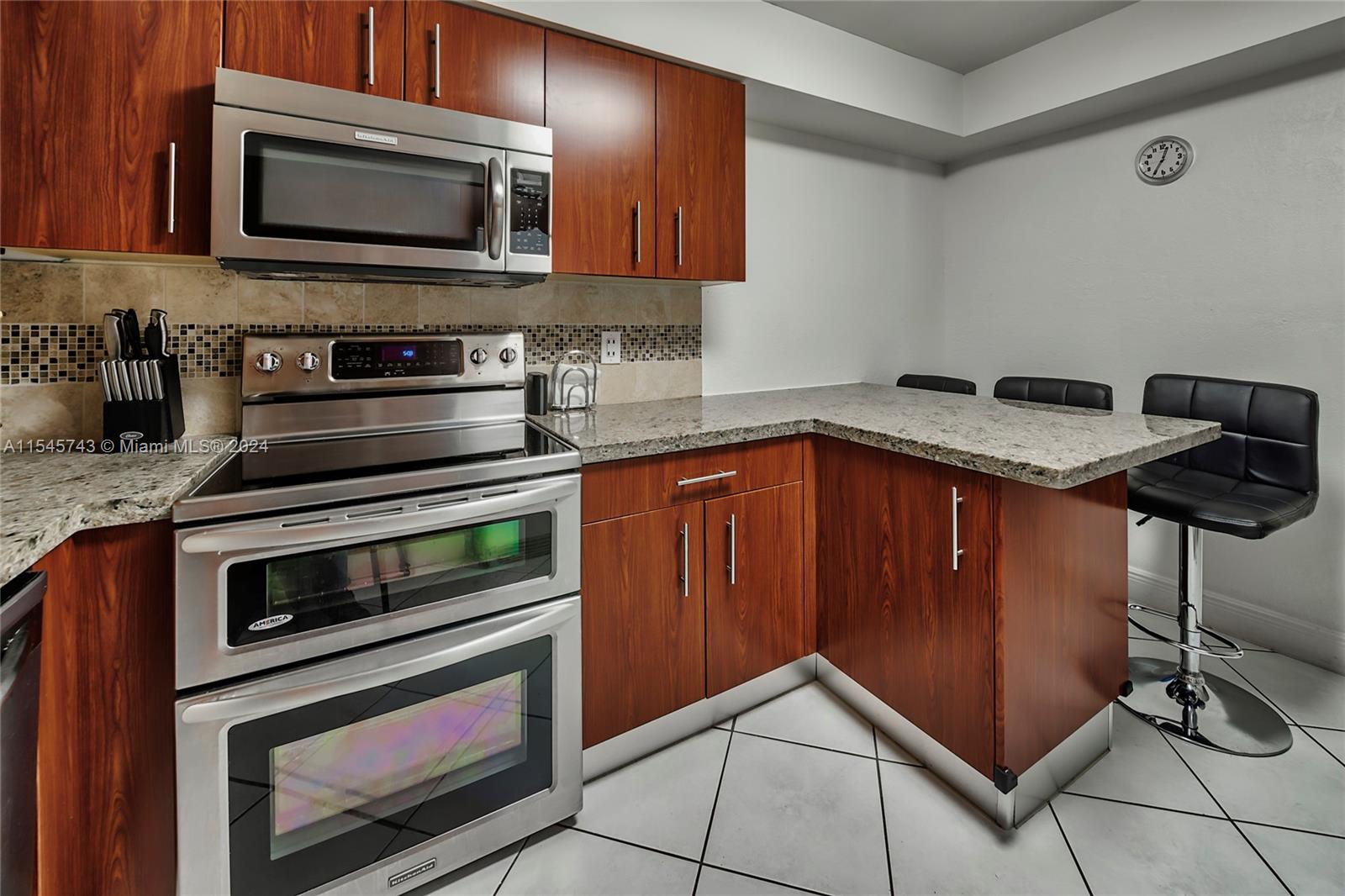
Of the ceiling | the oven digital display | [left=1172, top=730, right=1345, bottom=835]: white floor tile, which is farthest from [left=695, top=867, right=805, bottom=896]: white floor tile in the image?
the ceiling

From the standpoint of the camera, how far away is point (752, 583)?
1.88 metres

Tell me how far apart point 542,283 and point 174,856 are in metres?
1.75

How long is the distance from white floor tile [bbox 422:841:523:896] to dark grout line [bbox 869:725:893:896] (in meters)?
0.85

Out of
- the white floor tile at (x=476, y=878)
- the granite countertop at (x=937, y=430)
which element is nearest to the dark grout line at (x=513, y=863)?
Answer: the white floor tile at (x=476, y=878)

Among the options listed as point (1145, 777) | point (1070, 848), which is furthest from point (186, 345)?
point (1145, 777)

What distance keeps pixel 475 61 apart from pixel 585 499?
1242mm

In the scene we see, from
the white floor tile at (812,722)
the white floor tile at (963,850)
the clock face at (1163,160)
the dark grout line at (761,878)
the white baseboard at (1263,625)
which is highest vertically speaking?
the clock face at (1163,160)

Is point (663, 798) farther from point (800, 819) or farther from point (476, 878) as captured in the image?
point (476, 878)

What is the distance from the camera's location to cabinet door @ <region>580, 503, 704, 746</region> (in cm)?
161

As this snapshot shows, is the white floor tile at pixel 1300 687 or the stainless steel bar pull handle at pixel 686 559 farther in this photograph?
the white floor tile at pixel 1300 687

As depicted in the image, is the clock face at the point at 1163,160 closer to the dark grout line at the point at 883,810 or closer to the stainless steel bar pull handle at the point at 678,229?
the stainless steel bar pull handle at the point at 678,229

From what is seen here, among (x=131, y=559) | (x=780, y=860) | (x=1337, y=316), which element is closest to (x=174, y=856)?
(x=131, y=559)

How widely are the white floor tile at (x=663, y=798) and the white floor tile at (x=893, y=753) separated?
447 mm

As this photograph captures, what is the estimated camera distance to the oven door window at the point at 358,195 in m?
1.40
